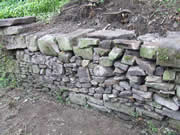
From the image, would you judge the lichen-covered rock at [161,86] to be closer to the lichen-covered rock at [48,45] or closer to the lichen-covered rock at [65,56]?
the lichen-covered rock at [65,56]

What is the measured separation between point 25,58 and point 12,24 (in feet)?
2.71

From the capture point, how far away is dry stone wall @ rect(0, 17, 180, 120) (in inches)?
95.1

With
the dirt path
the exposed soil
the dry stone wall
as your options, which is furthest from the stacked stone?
the exposed soil

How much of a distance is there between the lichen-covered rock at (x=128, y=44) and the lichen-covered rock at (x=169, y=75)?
47 cm

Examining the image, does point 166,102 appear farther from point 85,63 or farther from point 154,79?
point 85,63

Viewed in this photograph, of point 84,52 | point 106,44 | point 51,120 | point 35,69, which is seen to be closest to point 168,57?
point 106,44

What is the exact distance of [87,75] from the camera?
3246 mm

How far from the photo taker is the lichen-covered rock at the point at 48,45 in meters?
3.43

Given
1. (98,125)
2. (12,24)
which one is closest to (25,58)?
(12,24)

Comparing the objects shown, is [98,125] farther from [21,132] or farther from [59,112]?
[21,132]

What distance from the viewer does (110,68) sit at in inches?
116

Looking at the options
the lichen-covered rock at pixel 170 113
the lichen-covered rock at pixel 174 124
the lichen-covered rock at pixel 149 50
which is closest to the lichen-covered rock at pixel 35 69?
the lichen-covered rock at pixel 149 50

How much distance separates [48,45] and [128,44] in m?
1.56

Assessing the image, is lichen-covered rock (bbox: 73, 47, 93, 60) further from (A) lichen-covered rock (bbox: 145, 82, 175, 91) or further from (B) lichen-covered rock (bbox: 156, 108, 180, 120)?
(B) lichen-covered rock (bbox: 156, 108, 180, 120)
